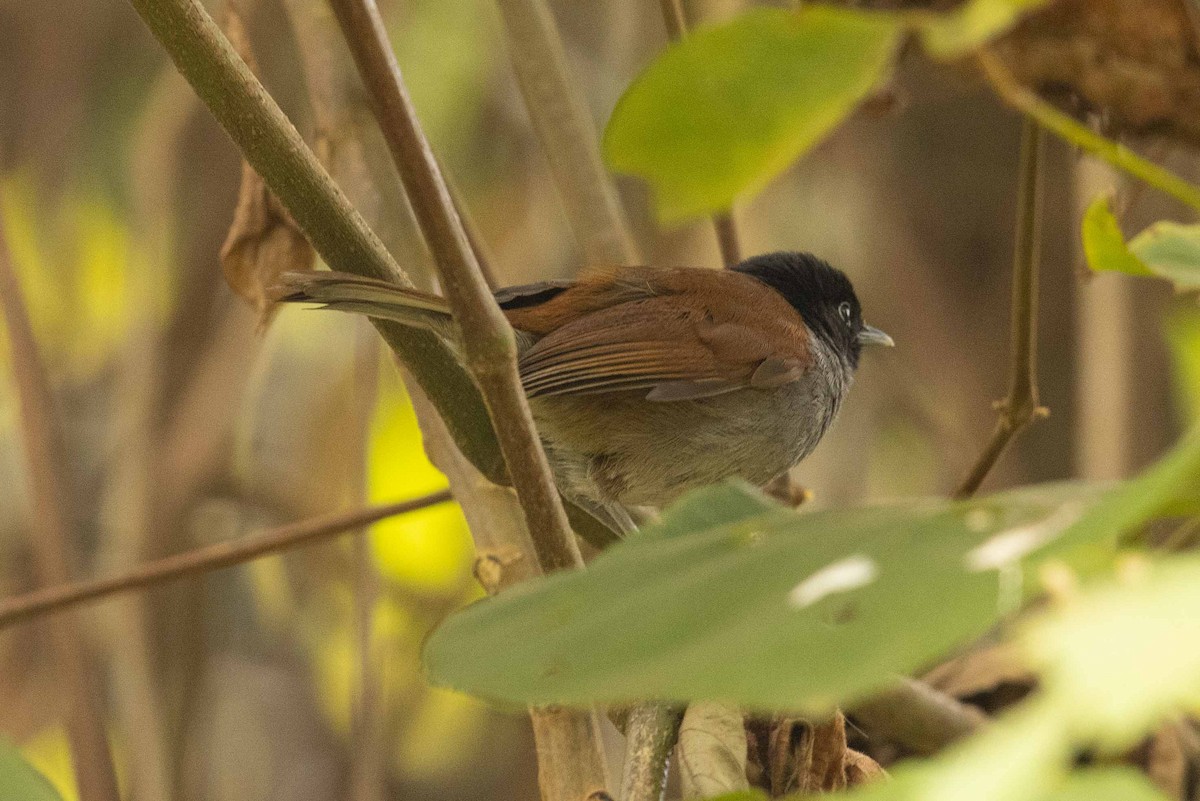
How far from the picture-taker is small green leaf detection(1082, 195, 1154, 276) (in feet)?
3.78

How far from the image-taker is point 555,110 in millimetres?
2859

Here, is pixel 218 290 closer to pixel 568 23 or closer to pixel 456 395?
pixel 568 23

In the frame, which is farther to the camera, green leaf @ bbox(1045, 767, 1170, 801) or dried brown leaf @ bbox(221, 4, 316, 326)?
dried brown leaf @ bbox(221, 4, 316, 326)

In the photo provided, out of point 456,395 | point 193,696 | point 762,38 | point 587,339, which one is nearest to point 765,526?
point 762,38

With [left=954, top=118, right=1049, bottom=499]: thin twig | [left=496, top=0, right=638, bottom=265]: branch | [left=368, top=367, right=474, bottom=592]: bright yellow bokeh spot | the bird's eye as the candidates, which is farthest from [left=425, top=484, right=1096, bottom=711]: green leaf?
[left=368, top=367, right=474, bottom=592]: bright yellow bokeh spot

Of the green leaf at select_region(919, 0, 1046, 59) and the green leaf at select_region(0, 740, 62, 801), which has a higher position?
the green leaf at select_region(919, 0, 1046, 59)

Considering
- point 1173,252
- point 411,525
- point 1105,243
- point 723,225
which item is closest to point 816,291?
point 723,225

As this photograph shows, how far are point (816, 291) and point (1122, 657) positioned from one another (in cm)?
357

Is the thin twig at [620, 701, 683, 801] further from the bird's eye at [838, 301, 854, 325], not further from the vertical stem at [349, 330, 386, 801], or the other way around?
the bird's eye at [838, 301, 854, 325]

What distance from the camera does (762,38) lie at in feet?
2.03

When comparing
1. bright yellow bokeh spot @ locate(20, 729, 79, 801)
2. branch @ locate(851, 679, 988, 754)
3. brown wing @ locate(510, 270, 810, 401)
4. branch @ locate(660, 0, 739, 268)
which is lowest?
bright yellow bokeh spot @ locate(20, 729, 79, 801)

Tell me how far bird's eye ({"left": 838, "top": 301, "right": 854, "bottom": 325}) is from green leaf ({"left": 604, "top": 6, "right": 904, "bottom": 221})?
344 centimetres

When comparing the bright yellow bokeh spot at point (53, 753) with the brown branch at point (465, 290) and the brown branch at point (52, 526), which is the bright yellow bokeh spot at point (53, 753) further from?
the brown branch at point (465, 290)

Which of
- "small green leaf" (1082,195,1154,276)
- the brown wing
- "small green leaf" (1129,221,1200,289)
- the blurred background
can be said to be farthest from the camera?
the blurred background
